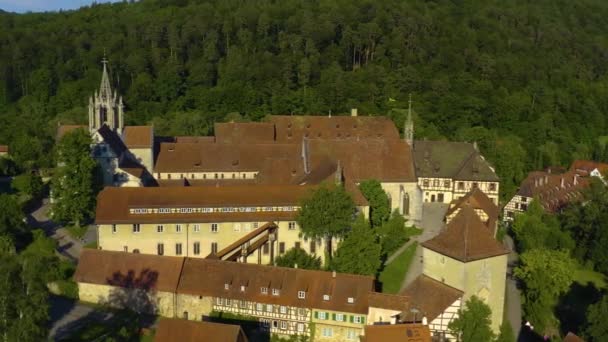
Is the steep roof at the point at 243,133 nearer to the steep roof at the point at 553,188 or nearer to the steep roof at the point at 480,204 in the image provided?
the steep roof at the point at 480,204

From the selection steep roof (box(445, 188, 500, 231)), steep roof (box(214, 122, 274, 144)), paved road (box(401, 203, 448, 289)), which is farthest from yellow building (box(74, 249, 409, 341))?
steep roof (box(214, 122, 274, 144))

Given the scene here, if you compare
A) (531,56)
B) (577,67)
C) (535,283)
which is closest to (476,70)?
(531,56)

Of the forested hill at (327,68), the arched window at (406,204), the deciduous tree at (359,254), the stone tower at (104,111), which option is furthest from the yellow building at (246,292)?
the forested hill at (327,68)

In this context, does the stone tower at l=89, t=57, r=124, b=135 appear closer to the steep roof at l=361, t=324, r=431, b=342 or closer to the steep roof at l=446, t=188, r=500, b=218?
the steep roof at l=446, t=188, r=500, b=218

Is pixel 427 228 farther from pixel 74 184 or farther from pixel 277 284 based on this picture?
pixel 74 184

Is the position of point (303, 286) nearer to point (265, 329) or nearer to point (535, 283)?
point (265, 329)

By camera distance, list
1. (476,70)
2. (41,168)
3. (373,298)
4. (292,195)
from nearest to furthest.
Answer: (373,298)
(292,195)
(41,168)
(476,70)
